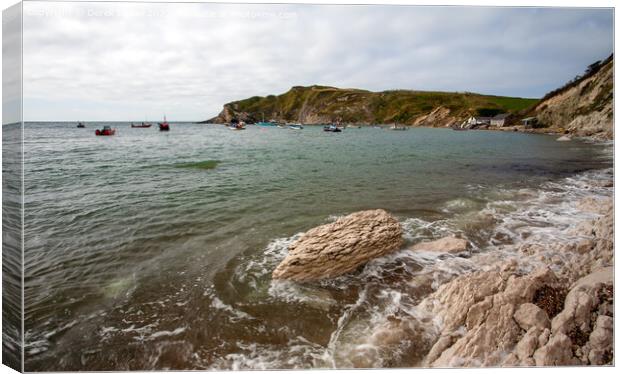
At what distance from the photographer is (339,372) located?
3043 mm

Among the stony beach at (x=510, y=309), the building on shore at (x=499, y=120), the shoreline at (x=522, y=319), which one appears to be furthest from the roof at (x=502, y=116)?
the shoreline at (x=522, y=319)

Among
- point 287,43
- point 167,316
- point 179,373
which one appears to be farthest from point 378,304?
point 287,43

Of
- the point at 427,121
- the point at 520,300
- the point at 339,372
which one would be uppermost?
the point at 427,121

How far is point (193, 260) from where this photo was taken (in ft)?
16.7

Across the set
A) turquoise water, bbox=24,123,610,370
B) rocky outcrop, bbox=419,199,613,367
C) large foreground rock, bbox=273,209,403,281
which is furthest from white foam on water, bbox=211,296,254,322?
rocky outcrop, bbox=419,199,613,367

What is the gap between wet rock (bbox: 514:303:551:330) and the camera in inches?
117

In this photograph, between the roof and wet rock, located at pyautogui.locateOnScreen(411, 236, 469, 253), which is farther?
the roof

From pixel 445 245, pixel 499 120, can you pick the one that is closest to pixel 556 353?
pixel 445 245

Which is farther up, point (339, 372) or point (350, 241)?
point (350, 241)

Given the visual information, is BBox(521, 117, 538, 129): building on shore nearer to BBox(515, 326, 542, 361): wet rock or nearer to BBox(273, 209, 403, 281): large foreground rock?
BBox(273, 209, 403, 281): large foreground rock

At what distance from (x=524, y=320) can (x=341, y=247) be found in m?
2.53

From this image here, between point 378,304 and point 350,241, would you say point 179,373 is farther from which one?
point 350,241

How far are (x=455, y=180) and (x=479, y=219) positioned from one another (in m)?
4.75

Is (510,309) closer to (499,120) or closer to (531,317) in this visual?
(531,317)
